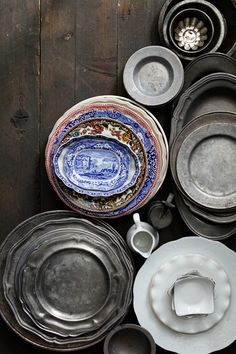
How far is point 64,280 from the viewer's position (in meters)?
1.87

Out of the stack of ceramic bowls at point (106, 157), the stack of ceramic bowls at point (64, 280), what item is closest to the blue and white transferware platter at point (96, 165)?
the stack of ceramic bowls at point (106, 157)

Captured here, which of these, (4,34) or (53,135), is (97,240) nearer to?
(53,135)

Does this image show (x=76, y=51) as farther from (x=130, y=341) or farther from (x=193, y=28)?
(x=130, y=341)

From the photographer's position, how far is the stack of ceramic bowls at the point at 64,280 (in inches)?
72.4

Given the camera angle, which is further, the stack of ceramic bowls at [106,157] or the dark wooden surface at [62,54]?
the dark wooden surface at [62,54]

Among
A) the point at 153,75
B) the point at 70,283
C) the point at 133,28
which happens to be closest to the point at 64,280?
the point at 70,283

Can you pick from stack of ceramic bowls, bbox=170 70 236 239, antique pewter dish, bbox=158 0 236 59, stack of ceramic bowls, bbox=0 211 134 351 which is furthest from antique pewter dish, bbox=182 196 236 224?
antique pewter dish, bbox=158 0 236 59

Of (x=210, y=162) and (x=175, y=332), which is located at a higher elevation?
(x=210, y=162)

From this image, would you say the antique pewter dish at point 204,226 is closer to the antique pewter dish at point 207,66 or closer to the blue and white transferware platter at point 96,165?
the blue and white transferware platter at point 96,165

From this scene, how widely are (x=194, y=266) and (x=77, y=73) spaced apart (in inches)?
25.1

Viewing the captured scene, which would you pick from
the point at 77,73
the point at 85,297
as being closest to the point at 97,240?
the point at 85,297

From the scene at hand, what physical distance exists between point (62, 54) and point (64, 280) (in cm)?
64

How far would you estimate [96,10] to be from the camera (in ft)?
6.26

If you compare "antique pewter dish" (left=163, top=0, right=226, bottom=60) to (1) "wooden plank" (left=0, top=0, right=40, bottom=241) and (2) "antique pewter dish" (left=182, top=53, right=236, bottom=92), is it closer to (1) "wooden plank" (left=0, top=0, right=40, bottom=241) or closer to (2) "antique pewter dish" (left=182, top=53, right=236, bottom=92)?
(2) "antique pewter dish" (left=182, top=53, right=236, bottom=92)
